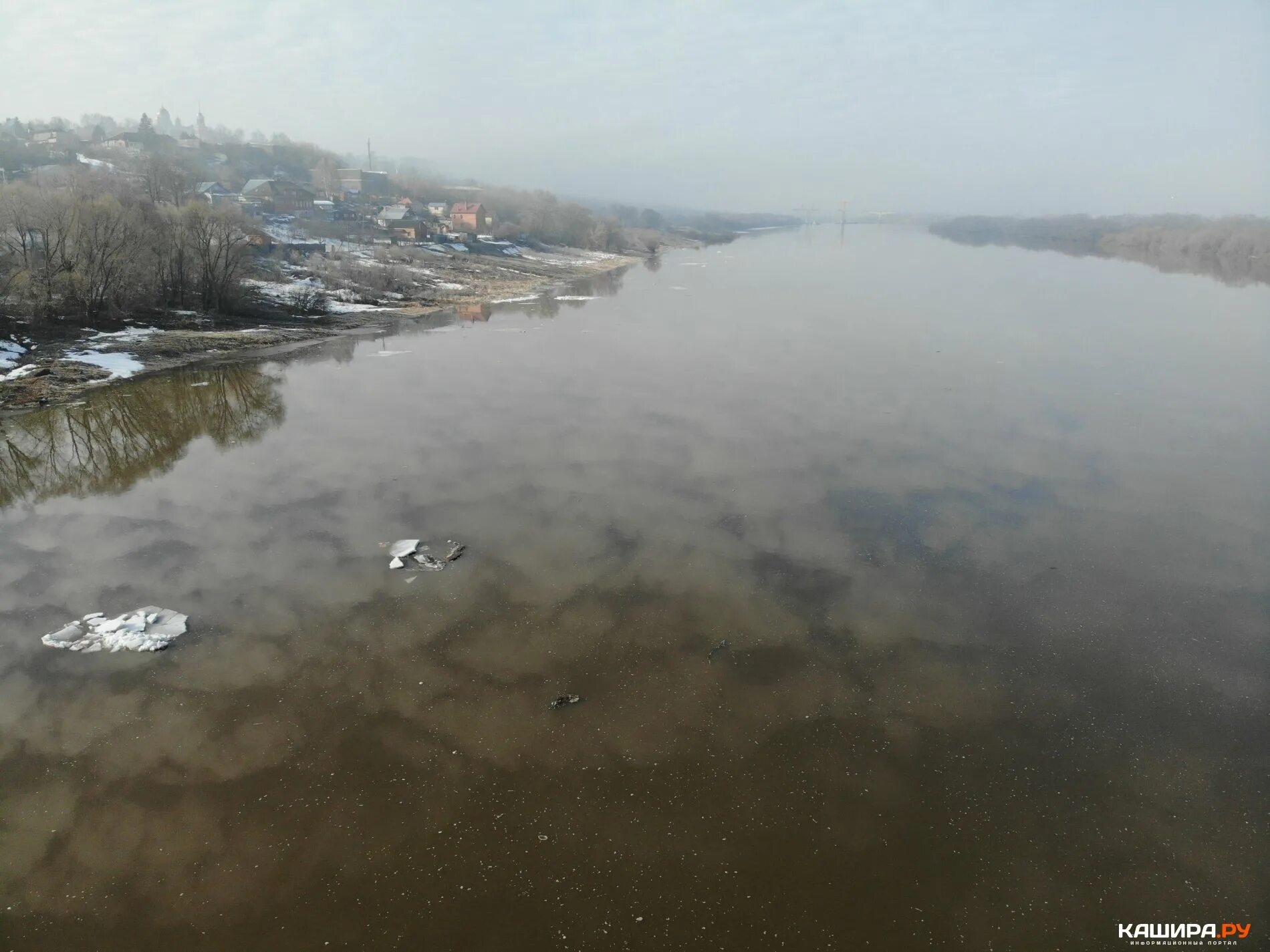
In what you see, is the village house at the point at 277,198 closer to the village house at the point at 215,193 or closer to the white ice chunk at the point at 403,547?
the village house at the point at 215,193

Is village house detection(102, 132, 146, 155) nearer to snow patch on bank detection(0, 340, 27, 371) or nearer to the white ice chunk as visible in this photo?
snow patch on bank detection(0, 340, 27, 371)

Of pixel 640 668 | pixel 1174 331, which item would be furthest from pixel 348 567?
pixel 1174 331

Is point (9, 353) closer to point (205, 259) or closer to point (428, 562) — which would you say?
point (205, 259)

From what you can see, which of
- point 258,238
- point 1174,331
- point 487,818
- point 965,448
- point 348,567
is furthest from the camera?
point 258,238

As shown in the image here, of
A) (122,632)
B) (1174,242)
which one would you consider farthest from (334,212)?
(1174,242)

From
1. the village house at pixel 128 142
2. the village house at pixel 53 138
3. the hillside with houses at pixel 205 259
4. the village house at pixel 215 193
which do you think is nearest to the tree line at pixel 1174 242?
the hillside with houses at pixel 205 259

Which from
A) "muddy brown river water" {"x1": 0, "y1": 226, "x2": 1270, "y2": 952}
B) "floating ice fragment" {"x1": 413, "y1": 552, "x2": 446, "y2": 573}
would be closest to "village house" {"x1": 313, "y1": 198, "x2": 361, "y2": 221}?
"muddy brown river water" {"x1": 0, "y1": 226, "x2": 1270, "y2": 952}

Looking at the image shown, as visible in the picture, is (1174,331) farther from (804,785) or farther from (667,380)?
(804,785)
